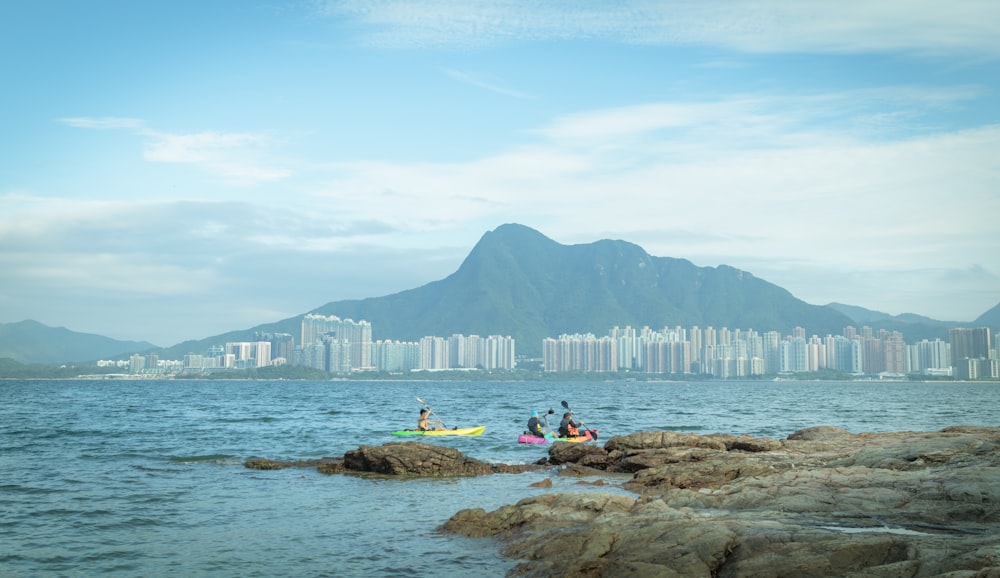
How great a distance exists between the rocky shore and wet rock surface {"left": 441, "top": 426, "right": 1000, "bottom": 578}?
3 cm

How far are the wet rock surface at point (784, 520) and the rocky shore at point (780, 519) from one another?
0.03 meters

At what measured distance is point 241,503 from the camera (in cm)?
2114

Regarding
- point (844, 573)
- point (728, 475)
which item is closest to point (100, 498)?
point (728, 475)

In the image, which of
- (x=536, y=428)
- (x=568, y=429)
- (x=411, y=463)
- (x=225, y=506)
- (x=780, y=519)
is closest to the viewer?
(x=780, y=519)

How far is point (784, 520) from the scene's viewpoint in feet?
44.7

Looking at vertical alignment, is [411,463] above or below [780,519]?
below

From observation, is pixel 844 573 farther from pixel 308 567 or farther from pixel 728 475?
pixel 728 475

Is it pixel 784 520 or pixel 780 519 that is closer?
Answer: pixel 784 520

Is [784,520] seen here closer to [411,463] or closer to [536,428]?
[411,463]

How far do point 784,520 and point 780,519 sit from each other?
11 cm

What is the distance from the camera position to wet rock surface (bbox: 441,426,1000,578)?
10523 mm

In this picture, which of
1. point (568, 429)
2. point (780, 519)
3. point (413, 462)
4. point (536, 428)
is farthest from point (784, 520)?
point (536, 428)

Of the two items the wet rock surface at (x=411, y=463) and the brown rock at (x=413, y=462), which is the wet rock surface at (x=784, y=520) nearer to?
the wet rock surface at (x=411, y=463)

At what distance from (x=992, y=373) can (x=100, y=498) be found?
730 ft
